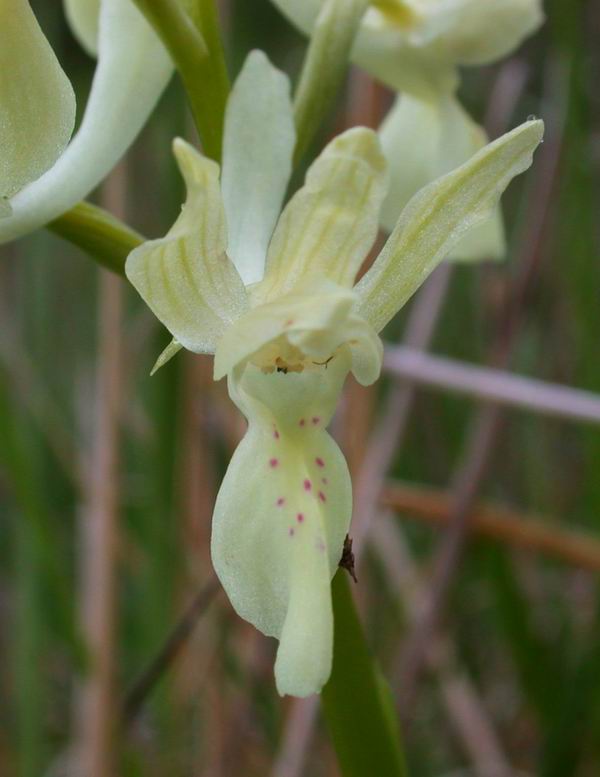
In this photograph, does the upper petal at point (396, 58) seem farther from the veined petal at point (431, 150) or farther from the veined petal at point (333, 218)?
the veined petal at point (333, 218)

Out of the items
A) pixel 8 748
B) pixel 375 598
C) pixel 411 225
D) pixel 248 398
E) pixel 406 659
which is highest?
pixel 411 225

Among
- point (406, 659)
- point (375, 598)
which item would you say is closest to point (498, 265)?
point (375, 598)

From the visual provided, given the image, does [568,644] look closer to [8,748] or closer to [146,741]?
[146,741]

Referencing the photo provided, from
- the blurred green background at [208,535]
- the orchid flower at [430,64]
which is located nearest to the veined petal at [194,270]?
the orchid flower at [430,64]

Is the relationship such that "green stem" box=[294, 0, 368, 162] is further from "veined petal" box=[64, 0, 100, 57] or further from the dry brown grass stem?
the dry brown grass stem

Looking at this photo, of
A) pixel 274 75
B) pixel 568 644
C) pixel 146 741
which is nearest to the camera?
pixel 274 75
